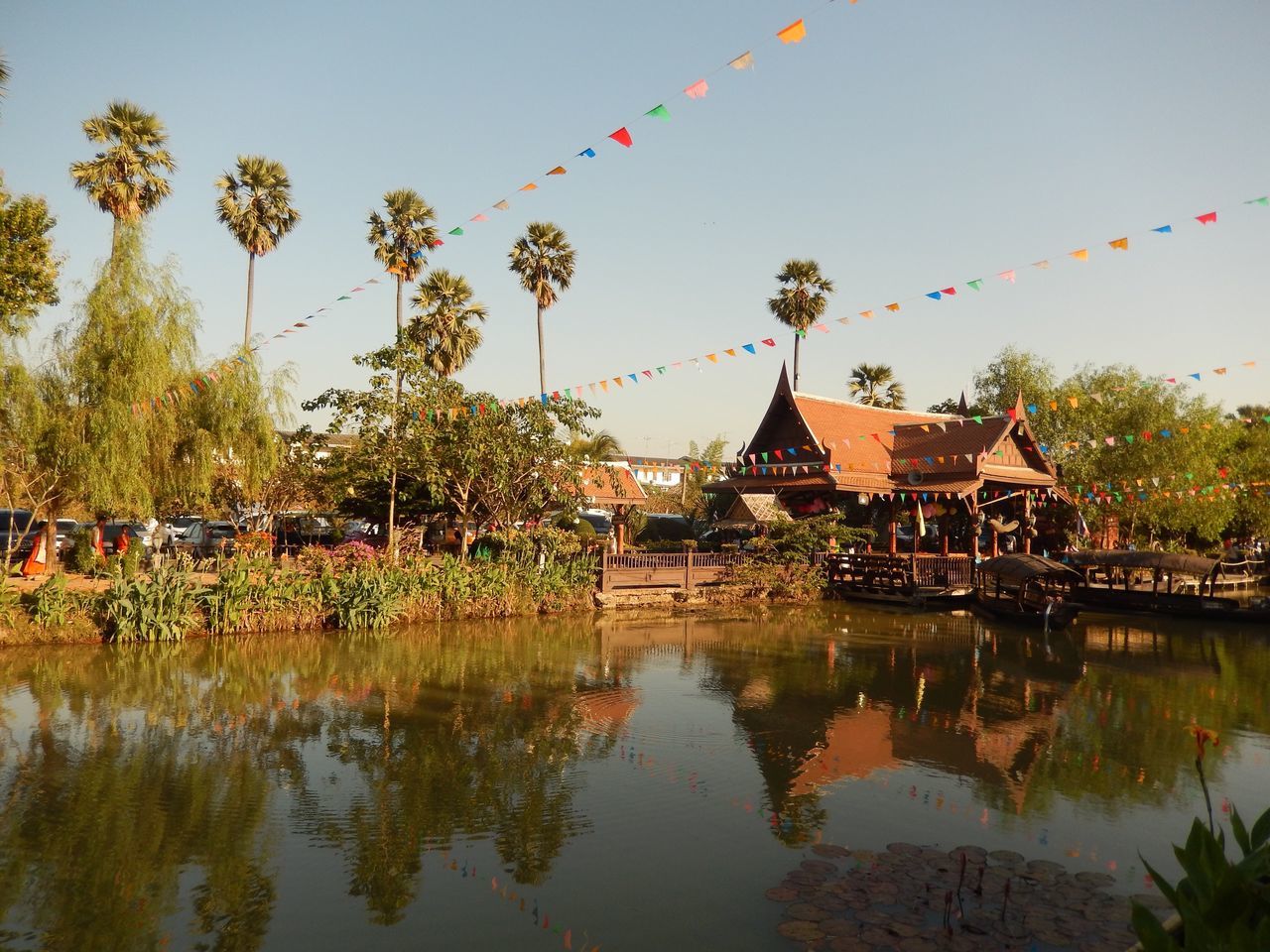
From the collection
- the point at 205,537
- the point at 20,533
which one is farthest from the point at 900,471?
the point at 20,533

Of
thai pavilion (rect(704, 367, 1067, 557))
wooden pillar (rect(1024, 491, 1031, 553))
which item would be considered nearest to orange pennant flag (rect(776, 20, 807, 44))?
thai pavilion (rect(704, 367, 1067, 557))

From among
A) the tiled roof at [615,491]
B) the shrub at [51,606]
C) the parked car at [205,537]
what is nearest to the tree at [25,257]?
the shrub at [51,606]

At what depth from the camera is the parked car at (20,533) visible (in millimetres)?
22358

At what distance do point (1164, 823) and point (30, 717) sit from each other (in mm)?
14128

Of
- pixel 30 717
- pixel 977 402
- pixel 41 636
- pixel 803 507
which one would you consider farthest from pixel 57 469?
pixel 977 402

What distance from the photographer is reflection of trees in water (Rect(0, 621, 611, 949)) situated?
7176mm

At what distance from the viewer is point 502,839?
838cm

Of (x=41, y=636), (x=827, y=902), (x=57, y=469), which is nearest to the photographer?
(x=827, y=902)

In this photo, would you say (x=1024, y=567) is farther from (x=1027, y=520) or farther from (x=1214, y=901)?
(x=1214, y=901)

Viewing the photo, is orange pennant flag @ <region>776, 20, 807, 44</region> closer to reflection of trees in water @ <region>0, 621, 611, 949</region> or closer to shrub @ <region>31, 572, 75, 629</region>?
reflection of trees in water @ <region>0, 621, 611, 949</region>

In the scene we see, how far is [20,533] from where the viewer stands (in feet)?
84.9

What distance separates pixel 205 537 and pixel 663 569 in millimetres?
15926

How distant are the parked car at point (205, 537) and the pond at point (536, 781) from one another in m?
12.2

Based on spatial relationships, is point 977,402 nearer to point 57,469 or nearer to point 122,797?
point 57,469
